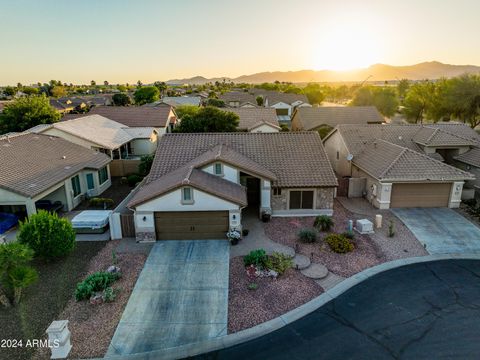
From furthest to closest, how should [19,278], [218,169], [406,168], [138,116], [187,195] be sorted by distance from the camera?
[138,116], [406,168], [218,169], [187,195], [19,278]

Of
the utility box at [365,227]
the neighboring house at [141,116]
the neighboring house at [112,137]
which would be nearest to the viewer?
the utility box at [365,227]

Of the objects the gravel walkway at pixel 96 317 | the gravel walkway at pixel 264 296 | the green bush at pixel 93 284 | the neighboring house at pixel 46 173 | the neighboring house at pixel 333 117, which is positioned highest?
the neighboring house at pixel 333 117

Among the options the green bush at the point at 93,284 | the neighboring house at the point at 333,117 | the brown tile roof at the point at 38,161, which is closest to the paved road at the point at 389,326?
the green bush at the point at 93,284

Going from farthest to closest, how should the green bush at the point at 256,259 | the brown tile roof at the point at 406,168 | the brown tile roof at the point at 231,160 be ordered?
the brown tile roof at the point at 406,168 < the brown tile roof at the point at 231,160 < the green bush at the point at 256,259

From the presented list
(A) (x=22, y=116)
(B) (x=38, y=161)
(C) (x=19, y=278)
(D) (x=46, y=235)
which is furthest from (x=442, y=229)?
(A) (x=22, y=116)

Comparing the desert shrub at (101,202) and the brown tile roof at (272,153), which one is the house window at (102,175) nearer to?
the desert shrub at (101,202)

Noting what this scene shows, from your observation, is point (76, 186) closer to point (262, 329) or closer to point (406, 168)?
point (262, 329)
